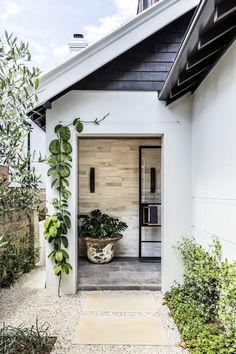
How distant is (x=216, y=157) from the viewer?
389 centimetres

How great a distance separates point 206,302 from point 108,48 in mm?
4022

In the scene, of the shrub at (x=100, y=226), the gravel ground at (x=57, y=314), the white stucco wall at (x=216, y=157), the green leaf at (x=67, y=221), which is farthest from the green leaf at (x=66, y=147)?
the gravel ground at (x=57, y=314)

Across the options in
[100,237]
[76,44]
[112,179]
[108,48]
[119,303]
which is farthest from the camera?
[112,179]

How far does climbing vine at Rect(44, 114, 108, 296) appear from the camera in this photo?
16.5 ft

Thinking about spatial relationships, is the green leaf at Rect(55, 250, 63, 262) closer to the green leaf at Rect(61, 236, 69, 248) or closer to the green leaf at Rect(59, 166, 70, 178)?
the green leaf at Rect(61, 236, 69, 248)

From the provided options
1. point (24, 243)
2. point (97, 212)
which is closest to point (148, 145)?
point (97, 212)

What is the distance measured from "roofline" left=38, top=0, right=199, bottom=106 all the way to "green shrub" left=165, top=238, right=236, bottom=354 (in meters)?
3.26

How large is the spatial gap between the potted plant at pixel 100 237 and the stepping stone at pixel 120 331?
2497 millimetres

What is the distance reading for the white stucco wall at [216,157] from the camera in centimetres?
Result: 339

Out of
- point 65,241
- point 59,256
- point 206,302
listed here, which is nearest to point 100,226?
point 65,241

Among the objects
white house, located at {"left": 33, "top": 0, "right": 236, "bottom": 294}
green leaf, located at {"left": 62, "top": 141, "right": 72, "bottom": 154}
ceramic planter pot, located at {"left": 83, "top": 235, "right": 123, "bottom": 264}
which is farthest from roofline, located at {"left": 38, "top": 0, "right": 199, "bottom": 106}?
ceramic planter pot, located at {"left": 83, "top": 235, "right": 123, "bottom": 264}

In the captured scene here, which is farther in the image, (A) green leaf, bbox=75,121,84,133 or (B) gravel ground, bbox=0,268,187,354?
(A) green leaf, bbox=75,121,84,133

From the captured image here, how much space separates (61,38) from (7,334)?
6189mm

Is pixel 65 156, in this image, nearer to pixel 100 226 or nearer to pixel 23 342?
pixel 100 226
